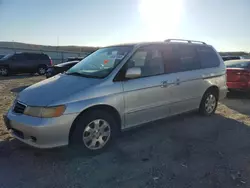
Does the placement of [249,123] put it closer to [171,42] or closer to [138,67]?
[171,42]

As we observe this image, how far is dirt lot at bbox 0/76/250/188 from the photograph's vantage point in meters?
3.18

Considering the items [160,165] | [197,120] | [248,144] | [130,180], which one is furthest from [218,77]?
A: [130,180]

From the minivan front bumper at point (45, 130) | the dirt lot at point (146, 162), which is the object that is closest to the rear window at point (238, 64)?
the dirt lot at point (146, 162)

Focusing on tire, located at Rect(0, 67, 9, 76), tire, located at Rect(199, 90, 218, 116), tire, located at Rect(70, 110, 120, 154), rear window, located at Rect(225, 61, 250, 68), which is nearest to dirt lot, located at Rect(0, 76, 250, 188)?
tire, located at Rect(70, 110, 120, 154)

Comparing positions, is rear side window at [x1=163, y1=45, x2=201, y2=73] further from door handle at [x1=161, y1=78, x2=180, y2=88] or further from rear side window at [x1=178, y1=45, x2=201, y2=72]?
door handle at [x1=161, y1=78, x2=180, y2=88]

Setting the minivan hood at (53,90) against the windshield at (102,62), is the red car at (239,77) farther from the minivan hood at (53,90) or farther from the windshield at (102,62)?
the minivan hood at (53,90)

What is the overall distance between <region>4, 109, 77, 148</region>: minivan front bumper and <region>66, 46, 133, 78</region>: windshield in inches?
38.8

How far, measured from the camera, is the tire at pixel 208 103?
5.88m

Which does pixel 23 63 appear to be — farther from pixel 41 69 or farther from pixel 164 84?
pixel 164 84

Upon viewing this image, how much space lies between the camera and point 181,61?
17.0 ft

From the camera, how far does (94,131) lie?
384cm

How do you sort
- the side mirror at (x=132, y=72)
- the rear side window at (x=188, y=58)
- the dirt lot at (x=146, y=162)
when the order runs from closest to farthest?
the dirt lot at (x=146, y=162) < the side mirror at (x=132, y=72) < the rear side window at (x=188, y=58)

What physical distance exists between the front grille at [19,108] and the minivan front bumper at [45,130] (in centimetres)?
13

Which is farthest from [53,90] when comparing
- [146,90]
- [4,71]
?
[4,71]
